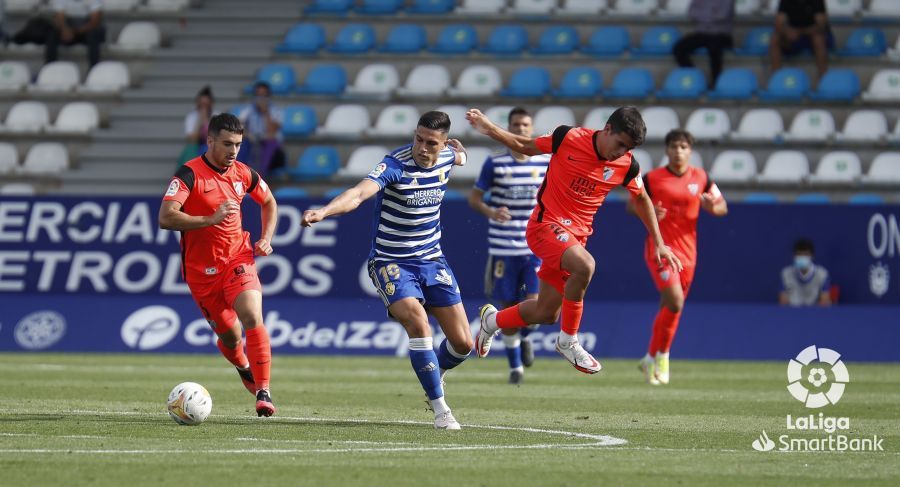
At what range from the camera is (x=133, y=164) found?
25.8 metres

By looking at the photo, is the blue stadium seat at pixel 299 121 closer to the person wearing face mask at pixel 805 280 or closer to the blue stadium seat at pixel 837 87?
the blue stadium seat at pixel 837 87

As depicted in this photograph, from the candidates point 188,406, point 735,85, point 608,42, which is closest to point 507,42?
point 608,42

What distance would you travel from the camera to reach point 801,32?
81.3 feet

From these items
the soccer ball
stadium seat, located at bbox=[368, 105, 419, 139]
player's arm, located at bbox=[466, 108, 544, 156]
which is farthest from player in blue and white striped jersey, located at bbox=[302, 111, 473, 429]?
stadium seat, located at bbox=[368, 105, 419, 139]

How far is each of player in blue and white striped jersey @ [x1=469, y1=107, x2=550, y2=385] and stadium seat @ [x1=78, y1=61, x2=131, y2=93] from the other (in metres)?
13.5

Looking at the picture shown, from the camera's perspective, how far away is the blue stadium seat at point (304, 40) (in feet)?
89.7

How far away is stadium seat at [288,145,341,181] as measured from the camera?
24.3 m

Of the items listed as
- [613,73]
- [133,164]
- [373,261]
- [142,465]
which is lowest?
[142,465]

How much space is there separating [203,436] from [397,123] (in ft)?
51.2

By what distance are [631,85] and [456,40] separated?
3647 millimetres

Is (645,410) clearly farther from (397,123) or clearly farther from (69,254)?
(397,123)

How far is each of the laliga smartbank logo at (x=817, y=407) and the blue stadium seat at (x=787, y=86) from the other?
6.16 m

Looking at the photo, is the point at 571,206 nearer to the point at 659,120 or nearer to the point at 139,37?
the point at 659,120

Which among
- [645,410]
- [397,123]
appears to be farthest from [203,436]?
[397,123]
